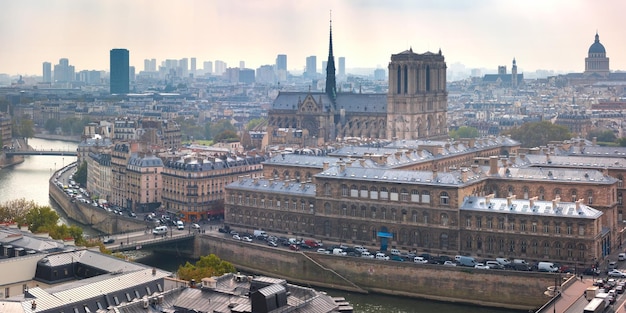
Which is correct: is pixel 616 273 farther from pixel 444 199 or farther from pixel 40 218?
pixel 40 218

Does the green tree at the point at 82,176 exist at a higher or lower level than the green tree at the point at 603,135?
lower

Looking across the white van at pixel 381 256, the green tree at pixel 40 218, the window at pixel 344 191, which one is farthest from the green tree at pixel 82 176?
the white van at pixel 381 256

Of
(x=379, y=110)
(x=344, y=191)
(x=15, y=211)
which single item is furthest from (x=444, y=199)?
(x=379, y=110)

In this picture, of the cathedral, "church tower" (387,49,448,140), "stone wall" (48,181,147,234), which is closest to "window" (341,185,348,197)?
"stone wall" (48,181,147,234)

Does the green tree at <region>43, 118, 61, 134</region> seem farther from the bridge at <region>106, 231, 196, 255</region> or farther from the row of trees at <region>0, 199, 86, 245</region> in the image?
the bridge at <region>106, 231, 196, 255</region>

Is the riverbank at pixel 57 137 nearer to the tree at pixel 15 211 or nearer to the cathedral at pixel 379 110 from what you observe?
the cathedral at pixel 379 110

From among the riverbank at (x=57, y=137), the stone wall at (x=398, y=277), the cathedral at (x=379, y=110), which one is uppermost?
the cathedral at (x=379, y=110)
